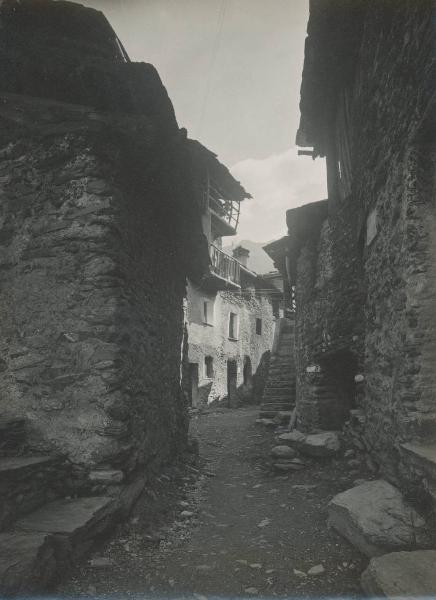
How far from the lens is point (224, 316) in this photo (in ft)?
60.7

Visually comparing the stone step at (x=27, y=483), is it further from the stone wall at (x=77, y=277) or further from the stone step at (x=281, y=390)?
the stone step at (x=281, y=390)

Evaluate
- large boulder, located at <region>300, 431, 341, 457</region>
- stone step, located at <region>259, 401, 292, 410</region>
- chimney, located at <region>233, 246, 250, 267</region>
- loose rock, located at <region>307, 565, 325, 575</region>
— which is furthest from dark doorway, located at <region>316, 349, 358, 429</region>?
chimney, located at <region>233, 246, 250, 267</region>

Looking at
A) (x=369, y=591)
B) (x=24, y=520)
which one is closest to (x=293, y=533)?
(x=369, y=591)

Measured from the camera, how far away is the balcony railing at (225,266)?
17.3m

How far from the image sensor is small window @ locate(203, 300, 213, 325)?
16781 mm

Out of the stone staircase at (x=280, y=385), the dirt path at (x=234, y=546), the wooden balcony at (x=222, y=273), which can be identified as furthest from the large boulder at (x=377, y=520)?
the wooden balcony at (x=222, y=273)

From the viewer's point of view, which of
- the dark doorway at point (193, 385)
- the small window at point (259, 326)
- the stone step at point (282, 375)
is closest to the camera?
the stone step at point (282, 375)

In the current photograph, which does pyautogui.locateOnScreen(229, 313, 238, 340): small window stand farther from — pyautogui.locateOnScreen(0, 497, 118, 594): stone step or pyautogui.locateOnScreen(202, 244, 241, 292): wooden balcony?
pyautogui.locateOnScreen(0, 497, 118, 594): stone step

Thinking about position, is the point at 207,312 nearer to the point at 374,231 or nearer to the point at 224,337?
the point at 224,337

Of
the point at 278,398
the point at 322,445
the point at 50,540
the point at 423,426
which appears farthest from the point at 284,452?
the point at 278,398

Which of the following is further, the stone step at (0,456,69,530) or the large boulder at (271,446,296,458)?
the large boulder at (271,446,296,458)

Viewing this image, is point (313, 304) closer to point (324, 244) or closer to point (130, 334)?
point (324, 244)

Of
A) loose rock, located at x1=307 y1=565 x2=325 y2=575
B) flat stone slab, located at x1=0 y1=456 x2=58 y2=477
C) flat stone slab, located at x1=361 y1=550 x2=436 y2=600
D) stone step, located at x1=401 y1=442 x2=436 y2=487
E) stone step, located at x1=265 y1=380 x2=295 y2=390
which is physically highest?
stone step, located at x1=401 y1=442 x2=436 y2=487

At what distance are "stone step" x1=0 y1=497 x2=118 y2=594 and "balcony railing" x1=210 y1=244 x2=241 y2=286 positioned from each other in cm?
1432
